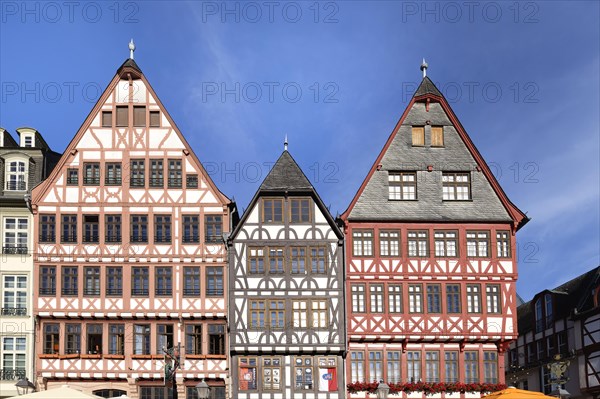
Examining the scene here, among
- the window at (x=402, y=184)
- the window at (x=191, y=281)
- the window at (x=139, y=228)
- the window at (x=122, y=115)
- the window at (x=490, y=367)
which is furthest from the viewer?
the window at (x=402, y=184)

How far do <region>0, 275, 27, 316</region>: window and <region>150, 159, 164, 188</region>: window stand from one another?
255 inches

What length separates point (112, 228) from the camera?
128 ft

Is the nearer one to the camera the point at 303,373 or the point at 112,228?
the point at 303,373

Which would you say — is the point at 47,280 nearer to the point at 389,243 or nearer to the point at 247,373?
the point at 247,373

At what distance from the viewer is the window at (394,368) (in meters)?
38.5

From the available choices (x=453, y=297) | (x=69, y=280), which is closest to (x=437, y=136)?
(x=453, y=297)

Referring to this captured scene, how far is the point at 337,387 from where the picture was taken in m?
37.8

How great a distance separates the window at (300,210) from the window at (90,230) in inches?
313

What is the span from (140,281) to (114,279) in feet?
3.44

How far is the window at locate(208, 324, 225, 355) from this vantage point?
126 ft

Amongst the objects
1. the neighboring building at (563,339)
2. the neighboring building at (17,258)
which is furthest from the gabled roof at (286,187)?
the neighboring building at (563,339)

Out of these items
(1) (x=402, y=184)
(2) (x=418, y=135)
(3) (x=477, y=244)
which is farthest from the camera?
(2) (x=418, y=135)

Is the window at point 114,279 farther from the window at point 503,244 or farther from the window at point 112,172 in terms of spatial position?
the window at point 503,244

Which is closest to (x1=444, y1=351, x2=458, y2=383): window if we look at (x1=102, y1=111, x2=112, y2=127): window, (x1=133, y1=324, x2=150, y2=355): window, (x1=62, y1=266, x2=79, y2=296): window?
(x1=133, y1=324, x2=150, y2=355): window
